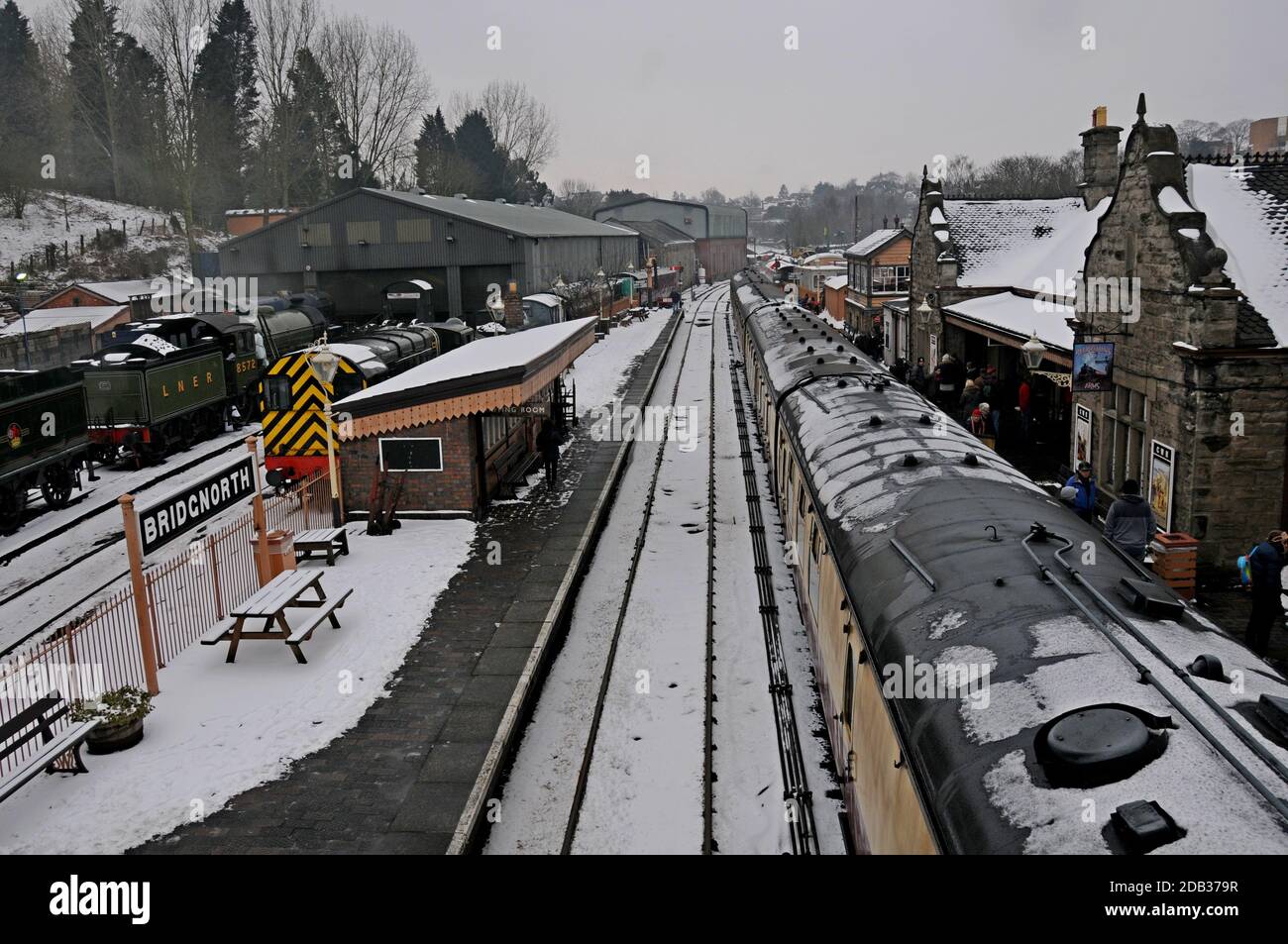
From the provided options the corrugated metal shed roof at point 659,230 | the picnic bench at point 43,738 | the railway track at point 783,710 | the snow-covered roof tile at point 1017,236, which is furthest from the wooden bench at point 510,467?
the corrugated metal shed roof at point 659,230

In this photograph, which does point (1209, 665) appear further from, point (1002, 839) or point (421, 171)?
point (421, 171)

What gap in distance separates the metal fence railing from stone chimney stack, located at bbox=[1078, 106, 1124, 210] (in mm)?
22352

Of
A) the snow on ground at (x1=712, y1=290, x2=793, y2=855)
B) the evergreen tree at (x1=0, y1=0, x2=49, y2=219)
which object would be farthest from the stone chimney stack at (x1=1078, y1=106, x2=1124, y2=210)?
the evergreen tree at (x1=0, y1=0, x2=49, y2=219)

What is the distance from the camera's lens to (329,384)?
16719 mm

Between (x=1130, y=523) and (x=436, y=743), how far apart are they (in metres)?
8.17

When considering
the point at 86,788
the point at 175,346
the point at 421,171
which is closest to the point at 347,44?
the point at 421,171

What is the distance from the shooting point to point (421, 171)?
88.2 m

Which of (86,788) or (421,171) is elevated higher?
(421,171)

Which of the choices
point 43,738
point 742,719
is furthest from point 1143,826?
point 43,738

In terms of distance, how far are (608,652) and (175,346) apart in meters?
17.7

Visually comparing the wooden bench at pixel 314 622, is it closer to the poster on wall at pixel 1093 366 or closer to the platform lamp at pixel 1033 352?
the poster on wall at pixel 1093 366

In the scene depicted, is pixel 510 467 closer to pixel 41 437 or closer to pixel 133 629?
pixel 41 437

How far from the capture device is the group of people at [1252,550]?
10.3 meters

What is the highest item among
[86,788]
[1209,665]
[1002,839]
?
[1209,665]
